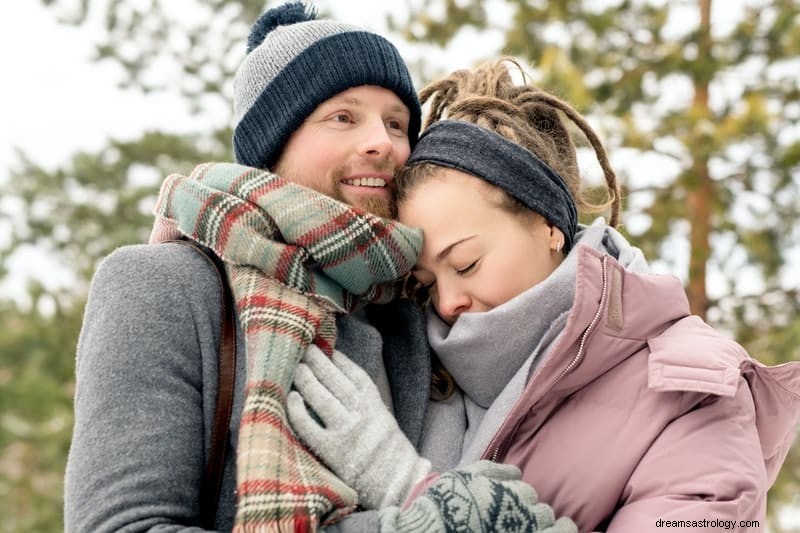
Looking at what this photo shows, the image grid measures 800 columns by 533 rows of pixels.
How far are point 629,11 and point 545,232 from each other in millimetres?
5052

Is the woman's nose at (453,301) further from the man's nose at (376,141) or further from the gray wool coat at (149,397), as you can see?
the man's nose at (376,141)

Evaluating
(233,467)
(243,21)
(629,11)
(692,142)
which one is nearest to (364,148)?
(233,467)

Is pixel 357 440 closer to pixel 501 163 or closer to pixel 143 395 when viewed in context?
Answer: pixel 143 395

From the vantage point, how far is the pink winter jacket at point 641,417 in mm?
1888

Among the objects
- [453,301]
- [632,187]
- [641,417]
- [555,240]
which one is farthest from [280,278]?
[632,187]

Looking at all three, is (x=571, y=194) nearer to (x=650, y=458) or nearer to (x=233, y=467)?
(x=650, y=458)

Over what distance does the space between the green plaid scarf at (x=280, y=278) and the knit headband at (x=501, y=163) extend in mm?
262

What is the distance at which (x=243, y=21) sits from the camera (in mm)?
8617

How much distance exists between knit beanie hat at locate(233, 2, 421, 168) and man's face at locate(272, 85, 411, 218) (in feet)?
0.10

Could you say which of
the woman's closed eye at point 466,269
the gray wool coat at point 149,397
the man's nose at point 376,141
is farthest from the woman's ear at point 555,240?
the gray wool coat at point 149,397

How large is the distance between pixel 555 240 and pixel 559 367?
18.5 inches

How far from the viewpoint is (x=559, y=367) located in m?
2.02

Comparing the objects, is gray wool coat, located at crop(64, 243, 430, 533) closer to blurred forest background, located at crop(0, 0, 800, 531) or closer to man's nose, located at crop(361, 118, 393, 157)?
man's nose, located at crop(361, 118, 393, 157)

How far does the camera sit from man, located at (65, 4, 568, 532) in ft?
5.67
